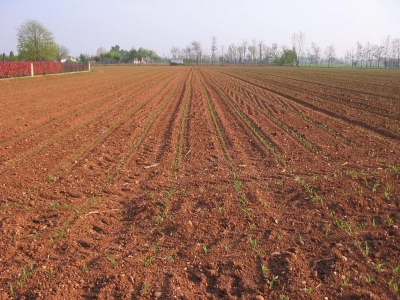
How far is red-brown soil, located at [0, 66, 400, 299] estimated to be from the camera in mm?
4031

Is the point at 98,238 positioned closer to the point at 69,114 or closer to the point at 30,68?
the point at 69,114

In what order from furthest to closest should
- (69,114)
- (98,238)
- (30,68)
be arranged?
(30,68) → (69,114) → (98,238)

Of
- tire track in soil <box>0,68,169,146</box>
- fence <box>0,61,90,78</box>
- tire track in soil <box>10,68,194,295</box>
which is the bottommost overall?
tire track in soil <box>10,68,194,295</box>

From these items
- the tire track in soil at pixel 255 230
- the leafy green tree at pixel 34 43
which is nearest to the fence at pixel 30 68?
the leafy green tree at pixel 34 43

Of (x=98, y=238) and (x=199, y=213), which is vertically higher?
(x=199, y=213)

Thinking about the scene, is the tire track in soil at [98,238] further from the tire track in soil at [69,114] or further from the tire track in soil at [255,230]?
the tire track in soil at [69,114]

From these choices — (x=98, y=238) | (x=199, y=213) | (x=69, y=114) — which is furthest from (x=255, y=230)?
(x=69, y=114)

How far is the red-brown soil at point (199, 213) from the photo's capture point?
13.2 ft

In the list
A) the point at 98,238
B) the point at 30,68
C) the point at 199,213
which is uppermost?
the point at 30,68

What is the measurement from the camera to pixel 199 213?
5746 millimetres

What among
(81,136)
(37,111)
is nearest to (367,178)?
(81,136)

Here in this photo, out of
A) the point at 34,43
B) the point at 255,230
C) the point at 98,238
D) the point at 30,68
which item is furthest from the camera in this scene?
the point at 34,43

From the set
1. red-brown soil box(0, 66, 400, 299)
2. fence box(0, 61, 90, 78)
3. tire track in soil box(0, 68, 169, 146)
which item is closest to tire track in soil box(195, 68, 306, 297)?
red-brown soil box(0, 66, 400, 299)

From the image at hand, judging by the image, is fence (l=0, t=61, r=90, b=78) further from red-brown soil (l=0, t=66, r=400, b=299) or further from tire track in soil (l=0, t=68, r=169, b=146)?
red-brown soil (l=0, t=66, r=400, b=299)
